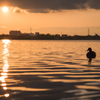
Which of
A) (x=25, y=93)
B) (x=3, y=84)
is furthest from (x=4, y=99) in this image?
(x=3, y=84)

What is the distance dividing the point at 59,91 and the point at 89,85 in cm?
237

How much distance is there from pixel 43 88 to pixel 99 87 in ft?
9.82

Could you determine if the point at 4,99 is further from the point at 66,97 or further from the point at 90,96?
the point at 90,96

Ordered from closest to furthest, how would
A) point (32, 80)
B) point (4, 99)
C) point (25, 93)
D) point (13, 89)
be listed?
point (4, 99) → point (25, 93) → point (13, 89) → point (32, 80)

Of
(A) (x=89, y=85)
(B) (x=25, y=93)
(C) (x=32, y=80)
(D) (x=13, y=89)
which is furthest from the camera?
(C) (x=32, y=80)

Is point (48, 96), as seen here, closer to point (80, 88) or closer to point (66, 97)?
point (66, 97)

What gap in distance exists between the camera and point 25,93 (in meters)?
12.9

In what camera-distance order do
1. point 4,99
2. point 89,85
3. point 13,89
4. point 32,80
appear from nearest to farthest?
point 4,99, point 13,89, point 89,85, point 32,80

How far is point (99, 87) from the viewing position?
14.5 m

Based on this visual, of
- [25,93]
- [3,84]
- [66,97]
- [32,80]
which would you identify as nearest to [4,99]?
[25,93]

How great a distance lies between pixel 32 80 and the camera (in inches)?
662

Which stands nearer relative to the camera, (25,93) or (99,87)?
(25,93)

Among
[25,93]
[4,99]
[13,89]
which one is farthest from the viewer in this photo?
[13,89]

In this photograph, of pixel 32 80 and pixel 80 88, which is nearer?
pixel 80 88
